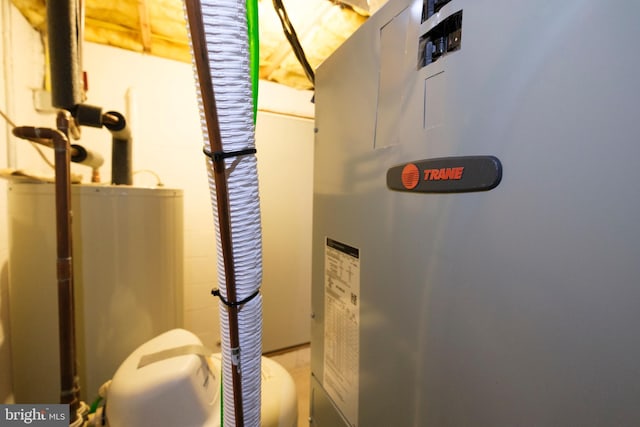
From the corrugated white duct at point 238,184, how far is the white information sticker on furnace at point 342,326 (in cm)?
22

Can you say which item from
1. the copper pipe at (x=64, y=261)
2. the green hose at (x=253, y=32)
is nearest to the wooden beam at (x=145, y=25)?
the copper pipe at (x=64, y=261)

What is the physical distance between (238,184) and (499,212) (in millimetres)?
363

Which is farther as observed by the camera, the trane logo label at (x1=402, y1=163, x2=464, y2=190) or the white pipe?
the white pipe

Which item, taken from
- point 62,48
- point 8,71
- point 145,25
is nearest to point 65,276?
point 62,48

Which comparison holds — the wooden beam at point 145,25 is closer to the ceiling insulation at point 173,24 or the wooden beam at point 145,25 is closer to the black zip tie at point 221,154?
the ceiling insulation at point 173,24

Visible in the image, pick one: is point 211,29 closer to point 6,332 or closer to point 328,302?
point 328,302

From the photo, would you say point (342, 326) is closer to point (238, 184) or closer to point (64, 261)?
point (238, 184)

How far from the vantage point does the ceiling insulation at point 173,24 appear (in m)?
1.38

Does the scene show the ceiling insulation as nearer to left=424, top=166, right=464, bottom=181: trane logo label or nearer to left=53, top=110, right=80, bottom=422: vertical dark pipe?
left=53, top=110, right=80, bottom=422: vertical dark pipe

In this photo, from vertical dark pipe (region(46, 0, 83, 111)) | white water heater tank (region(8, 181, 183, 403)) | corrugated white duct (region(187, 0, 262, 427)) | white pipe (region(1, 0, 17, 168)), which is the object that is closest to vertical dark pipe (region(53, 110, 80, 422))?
white water heater tank (region(8, 181, 183, 403))

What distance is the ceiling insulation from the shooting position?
1.38m

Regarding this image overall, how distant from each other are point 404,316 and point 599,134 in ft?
1.14

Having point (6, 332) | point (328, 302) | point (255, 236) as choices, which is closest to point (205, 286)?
point (6, 332)

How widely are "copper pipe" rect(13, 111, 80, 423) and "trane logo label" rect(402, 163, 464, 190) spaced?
1.06 m
